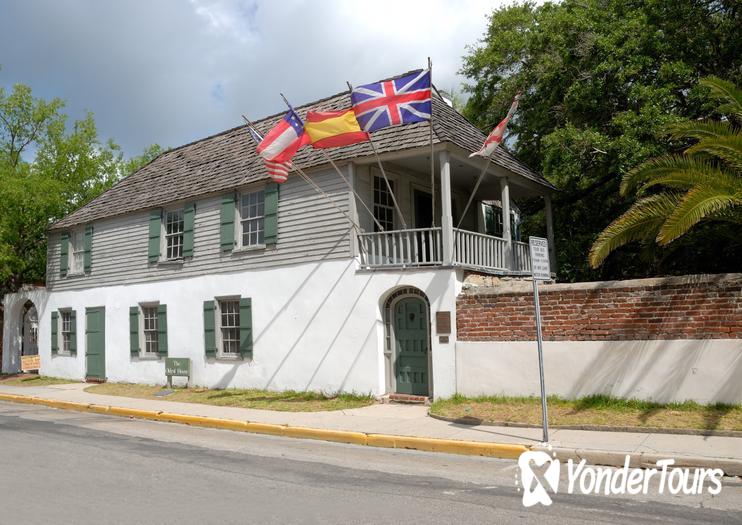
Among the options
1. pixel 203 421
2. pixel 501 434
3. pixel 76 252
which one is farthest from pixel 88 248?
pixel 501 434

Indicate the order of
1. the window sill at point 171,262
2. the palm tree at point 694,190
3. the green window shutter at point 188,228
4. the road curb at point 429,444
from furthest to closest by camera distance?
the window sill at point 171,262, the green window shutter at point 188,228, the palm tree at point 694,190, the road curb at point 429,444

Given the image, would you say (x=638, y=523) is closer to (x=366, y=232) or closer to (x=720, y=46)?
(x=366, y=232)

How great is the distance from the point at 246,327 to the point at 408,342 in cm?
449

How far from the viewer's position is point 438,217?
53.4ft

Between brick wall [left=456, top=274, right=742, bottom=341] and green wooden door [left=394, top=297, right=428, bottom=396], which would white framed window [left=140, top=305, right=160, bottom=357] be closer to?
green wooden door [left=394, top=297, right=428, bottom=396]

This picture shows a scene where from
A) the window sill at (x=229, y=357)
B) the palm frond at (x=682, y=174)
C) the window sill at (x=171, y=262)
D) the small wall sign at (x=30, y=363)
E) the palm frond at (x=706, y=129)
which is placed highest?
the palm frond at (x=706, y=129)

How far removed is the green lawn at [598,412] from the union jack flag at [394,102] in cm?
546

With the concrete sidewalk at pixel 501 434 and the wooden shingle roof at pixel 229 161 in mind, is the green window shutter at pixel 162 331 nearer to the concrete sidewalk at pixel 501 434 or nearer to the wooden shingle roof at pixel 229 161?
the concrete sidewalk at pixel 501 434

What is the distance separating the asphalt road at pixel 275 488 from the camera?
5672 millimetres

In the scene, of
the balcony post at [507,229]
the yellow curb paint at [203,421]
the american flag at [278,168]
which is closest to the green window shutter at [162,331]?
the yellow curb paint at [203,421]

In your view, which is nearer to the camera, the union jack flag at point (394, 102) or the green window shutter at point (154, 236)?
the union jack flag at point (394, 102)

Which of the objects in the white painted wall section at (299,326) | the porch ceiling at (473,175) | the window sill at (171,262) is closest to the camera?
the white painted wall section at (299,326)

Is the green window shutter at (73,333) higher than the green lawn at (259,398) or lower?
higher

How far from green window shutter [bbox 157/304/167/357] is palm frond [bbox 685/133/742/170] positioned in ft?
45.1
